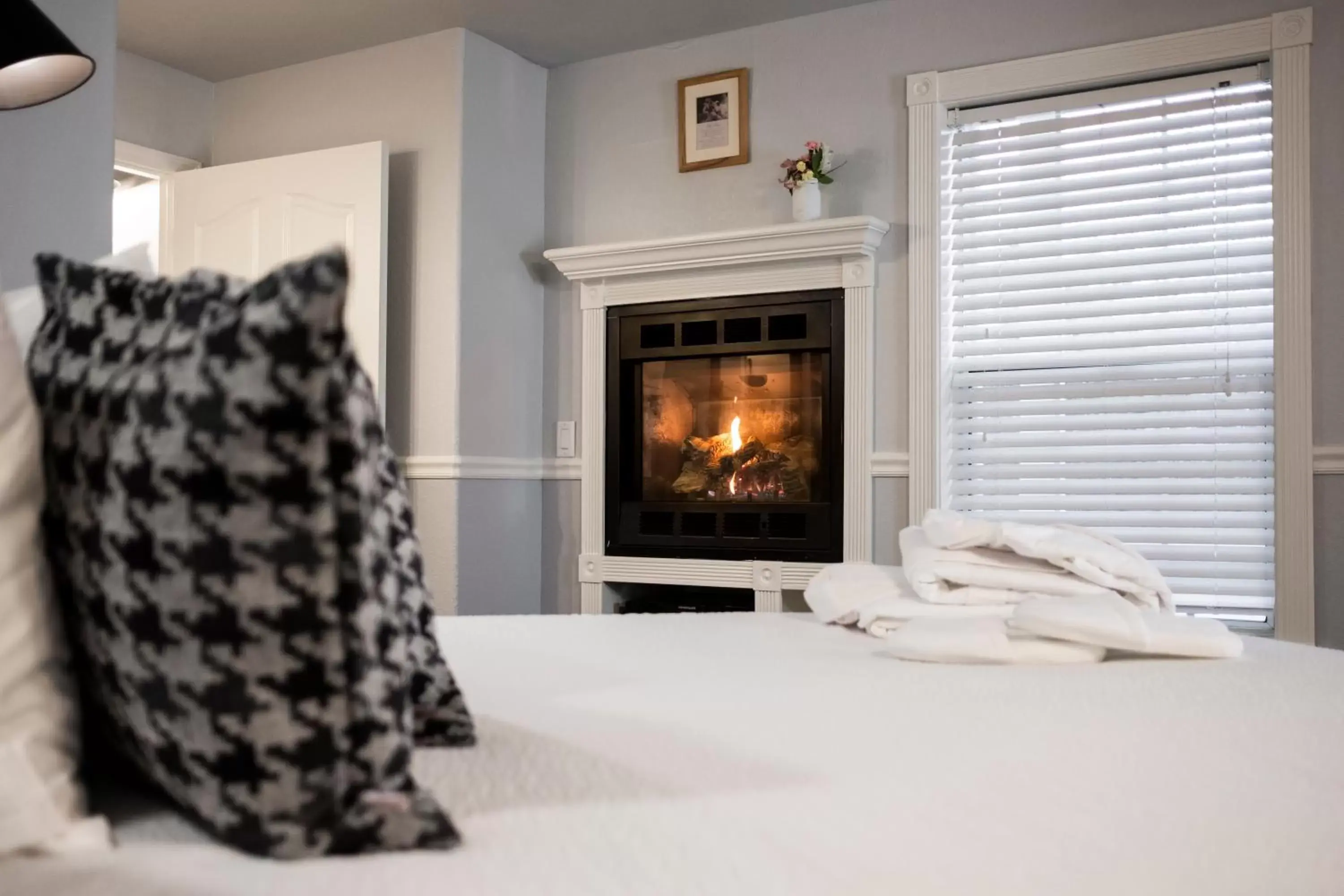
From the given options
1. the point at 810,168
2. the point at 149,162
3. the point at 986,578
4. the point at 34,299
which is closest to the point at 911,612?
the point at 986,578

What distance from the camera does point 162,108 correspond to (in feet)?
14.8

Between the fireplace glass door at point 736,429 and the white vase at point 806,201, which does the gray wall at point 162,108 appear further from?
the white vase at point 806,201

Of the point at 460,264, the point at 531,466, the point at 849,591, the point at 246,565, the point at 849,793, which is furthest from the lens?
the point at 531,466

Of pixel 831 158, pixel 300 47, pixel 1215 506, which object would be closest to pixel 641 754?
pixel 1215 506

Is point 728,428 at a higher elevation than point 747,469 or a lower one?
higher

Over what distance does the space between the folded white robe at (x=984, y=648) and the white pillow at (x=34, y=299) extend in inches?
38.6

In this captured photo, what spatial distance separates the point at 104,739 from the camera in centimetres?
76

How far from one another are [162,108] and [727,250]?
234 cm

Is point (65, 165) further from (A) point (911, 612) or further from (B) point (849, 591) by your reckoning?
(A) point (911, 612)

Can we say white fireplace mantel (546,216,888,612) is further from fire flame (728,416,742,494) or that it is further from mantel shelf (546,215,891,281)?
fire flame (728,416,742,494)

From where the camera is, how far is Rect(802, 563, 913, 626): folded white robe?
1.81 metres

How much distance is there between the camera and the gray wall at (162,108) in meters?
4.38

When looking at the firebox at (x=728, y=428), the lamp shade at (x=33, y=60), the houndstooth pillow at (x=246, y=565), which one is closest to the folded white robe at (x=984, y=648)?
the houndstooth pillow at (x=246, y=565)

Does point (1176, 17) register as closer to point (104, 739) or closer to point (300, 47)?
point (300, 47)
